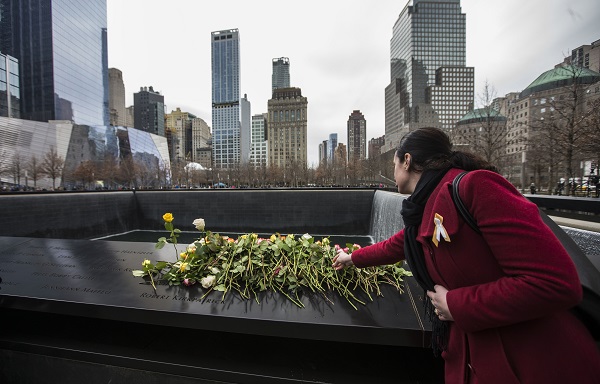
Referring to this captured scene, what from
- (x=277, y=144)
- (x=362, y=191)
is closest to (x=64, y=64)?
(x=277, y=144)

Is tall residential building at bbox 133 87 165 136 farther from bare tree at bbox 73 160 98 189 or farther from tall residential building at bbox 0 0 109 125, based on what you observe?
bare tree at bbox 73 160 98 189

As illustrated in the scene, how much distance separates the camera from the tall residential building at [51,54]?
69375mm

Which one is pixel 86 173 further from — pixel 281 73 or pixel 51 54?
pixel 281 73

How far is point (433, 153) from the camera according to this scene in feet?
4.14

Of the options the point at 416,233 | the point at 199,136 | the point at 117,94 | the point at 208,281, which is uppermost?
the point at 117,94

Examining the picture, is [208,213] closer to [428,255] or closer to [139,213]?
[139,213]

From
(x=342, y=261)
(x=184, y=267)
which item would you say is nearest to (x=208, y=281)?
(x=184, y=267)

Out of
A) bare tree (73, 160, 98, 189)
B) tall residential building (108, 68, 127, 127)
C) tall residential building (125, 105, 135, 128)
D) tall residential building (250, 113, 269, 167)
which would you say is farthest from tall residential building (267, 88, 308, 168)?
tall residential building (125, 105, 135, 128)

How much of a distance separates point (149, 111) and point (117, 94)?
1569cm

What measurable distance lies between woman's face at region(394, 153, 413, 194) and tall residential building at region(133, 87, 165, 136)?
6587 inches

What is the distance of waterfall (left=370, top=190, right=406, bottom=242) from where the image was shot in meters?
9.09

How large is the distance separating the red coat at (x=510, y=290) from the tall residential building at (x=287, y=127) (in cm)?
10813

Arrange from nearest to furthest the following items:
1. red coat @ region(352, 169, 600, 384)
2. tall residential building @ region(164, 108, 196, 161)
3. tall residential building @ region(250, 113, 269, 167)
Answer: red coat @ region(352, 169, 600, 384) → tall residential building @ region(250, 113, 269, 167) → tall residential building @ region(164, 108, 196, 161)

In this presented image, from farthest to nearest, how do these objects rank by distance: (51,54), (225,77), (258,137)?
(225,77)
(258,137)
(51,54)
